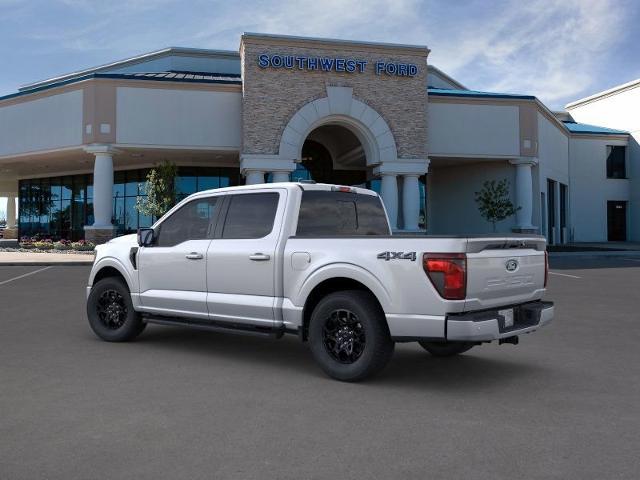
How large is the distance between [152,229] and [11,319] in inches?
154

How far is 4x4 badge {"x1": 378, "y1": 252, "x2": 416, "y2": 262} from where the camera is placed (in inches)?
213

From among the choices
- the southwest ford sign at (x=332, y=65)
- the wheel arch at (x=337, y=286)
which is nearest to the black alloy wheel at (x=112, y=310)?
the wheel arch at (x=337, y=286)

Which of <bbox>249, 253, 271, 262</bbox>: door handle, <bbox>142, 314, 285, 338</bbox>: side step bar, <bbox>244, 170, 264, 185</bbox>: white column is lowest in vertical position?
<bbox>142, 314, 285, 338</bbox>: side step bar

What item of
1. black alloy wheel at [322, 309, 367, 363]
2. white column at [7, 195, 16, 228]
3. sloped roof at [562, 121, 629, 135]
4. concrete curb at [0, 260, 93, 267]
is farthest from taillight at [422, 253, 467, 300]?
white column at [7, 195, 16, 228]

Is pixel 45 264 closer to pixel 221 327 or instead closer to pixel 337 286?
pixel 221 327

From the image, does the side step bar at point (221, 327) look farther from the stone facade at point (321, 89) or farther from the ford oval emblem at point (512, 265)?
the stone facade at point (321, 89)

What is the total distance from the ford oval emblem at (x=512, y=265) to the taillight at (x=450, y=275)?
723 mm

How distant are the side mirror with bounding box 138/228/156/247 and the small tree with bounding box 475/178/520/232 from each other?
26.0 metres

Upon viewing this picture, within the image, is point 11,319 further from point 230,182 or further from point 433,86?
point 433,86

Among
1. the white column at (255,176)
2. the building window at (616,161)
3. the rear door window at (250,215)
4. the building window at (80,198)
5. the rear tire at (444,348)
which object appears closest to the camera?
the rear door window at (250,215)

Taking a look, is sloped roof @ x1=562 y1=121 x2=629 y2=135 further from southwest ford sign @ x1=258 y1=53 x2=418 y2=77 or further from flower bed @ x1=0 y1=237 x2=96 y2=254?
flower bed @ x1=0 y1=237 x2=96 y2=254

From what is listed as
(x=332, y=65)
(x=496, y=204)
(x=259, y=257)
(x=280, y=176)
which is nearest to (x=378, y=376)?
(x=259, y=257)

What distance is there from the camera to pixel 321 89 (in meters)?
28.7

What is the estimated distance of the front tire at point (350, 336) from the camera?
18.5 ft
